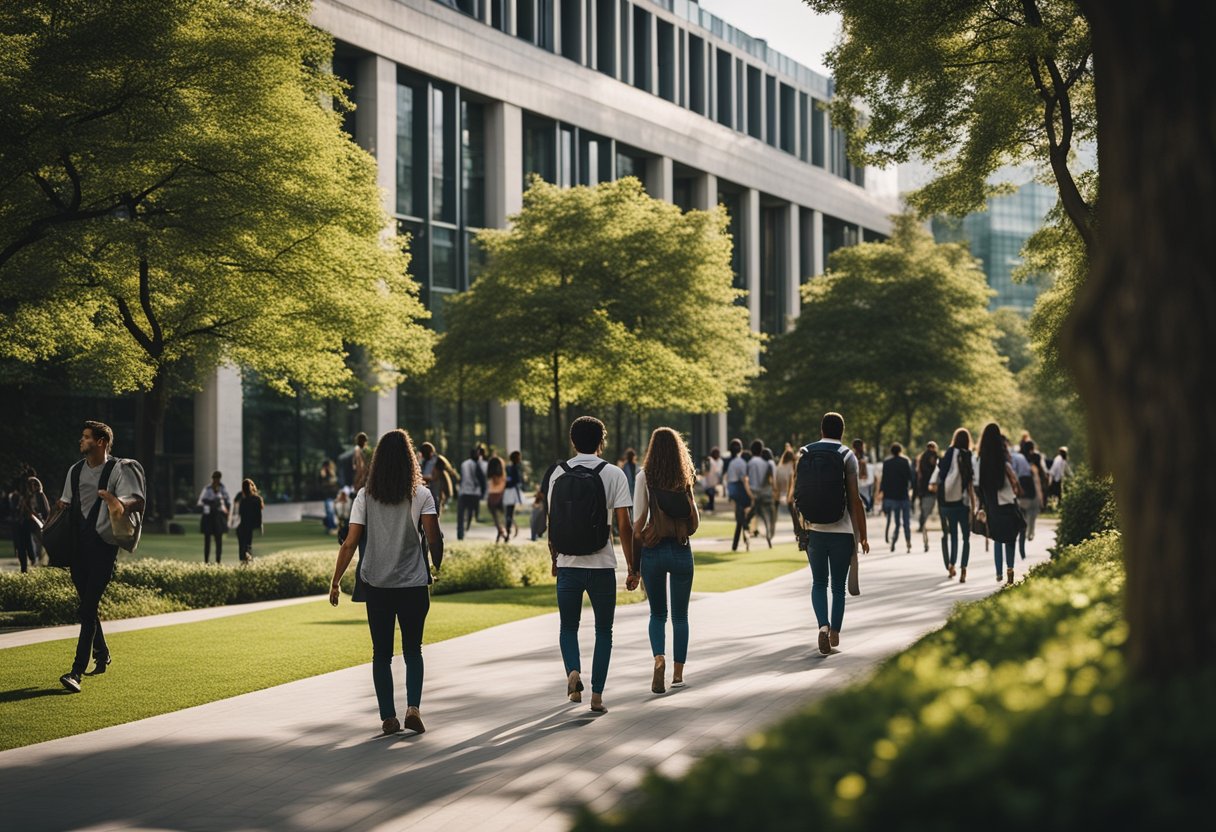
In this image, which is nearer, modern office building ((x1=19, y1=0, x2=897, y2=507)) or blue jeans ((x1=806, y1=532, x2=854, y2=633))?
blue jeans ((x1=806, y1=532, x2=854, y2=633))

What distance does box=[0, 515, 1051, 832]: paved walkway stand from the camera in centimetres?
612

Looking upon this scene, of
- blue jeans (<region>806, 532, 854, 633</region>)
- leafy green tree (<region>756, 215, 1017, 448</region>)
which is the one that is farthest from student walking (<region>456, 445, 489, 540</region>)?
leafy green tree (<region>756, 215, 1017, 448</region>)

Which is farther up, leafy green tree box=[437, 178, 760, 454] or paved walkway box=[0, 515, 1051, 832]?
leafy green tree box=[437, 178, 760, 454]

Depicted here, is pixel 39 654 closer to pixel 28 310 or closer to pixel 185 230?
pixel 185 230

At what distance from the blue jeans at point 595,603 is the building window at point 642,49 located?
51.7m

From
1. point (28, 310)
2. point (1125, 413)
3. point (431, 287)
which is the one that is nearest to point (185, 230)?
point (28, 310)

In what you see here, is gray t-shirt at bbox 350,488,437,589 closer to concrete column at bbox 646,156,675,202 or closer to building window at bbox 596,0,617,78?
concrete column at bbox 646,156,675,202

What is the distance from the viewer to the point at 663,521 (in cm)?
925

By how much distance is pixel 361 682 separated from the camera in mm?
9906

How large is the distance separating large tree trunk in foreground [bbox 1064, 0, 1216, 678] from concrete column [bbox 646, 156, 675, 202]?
175 ft

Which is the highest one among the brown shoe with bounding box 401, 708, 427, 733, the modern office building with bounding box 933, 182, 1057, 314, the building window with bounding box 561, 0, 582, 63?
the modern office building with bounding box 933, 182, 1057, 314

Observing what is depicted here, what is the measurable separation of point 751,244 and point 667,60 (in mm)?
9893

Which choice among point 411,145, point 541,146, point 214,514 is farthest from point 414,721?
point 541,146

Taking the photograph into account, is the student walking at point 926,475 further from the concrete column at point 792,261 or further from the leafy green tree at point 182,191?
the concrete column at point 792,261
